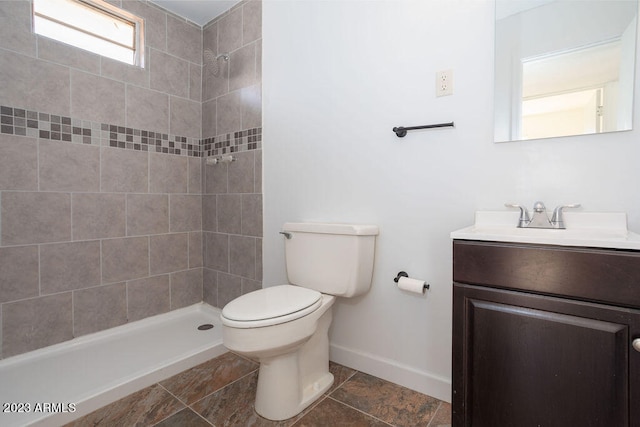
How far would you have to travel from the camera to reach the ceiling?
2.12 metres

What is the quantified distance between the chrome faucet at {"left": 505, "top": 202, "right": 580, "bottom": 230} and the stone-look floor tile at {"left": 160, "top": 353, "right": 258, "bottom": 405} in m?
1.47

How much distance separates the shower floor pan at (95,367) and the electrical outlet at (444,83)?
5.91 ft

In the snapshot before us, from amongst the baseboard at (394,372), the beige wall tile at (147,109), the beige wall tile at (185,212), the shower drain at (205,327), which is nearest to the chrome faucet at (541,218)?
the baseboard at (394,372)

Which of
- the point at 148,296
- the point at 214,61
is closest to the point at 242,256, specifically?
the point at 148,296

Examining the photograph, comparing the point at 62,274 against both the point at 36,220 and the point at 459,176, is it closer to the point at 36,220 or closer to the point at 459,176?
the point at 36,220

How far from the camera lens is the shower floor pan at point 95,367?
1253 mm

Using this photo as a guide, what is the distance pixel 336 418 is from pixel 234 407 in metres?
0.45

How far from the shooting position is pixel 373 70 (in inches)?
60.2

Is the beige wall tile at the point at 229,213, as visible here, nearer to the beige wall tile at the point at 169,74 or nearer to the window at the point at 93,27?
the beige wall tile at the point at 169,74

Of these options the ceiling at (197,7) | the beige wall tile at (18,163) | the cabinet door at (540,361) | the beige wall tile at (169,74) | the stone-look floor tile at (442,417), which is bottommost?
the stone-look floor tile at (442,417)

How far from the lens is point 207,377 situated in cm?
156

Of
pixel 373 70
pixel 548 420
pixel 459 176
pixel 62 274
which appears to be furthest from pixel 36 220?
pixel 548 420

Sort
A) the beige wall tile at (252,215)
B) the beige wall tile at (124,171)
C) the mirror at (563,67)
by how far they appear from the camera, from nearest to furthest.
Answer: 1. the mirror at (563,67)
2. the beige wall tile at (124,171)
3. the beige wall tile at (252,215)

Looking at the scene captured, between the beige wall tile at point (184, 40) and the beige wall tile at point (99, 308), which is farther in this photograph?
the beige wall tile at point (184, 40)
